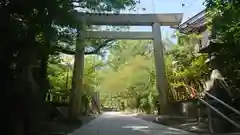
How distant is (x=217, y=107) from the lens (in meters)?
9.55

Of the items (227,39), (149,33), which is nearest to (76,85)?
(149,33)

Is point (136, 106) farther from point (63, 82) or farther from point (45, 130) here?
point (45, 130)

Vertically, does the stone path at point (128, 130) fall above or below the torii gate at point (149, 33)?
below

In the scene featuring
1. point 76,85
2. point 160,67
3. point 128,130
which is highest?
point 160,67

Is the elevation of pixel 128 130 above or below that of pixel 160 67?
below

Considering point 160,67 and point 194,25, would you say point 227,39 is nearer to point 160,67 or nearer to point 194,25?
point 160,67

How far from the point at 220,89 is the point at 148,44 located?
2380 centimetres

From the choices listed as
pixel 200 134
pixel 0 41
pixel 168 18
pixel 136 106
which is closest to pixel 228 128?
pixel 200 134

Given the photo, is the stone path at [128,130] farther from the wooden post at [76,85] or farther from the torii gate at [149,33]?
the torii gate at [149,33]

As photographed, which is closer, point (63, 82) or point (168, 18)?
point (168, 18)

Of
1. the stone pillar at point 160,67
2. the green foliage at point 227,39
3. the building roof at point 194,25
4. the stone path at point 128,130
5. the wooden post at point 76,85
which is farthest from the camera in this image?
the building roof at point 194,25

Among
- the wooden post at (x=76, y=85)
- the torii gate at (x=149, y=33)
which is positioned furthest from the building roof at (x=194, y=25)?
the wooden post at (x=76, y=85)

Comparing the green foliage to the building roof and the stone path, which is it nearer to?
the stone path

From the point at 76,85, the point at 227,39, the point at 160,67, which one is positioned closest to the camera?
the point at 227,39
